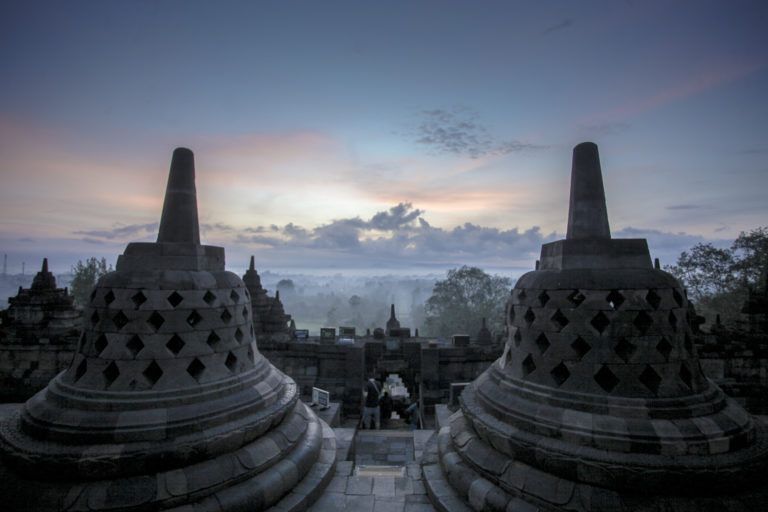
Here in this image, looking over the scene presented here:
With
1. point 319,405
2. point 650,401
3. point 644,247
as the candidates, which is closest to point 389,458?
point 319,405

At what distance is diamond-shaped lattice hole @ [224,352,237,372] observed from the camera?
507 cm

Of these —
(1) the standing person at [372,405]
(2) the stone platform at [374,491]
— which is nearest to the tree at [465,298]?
(1) the standing person at [372,405]

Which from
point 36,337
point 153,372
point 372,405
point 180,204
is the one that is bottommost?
point 372,405

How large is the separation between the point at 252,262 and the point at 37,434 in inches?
598

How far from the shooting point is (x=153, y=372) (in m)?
4.54

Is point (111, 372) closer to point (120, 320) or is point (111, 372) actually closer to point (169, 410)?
point (120, 320)

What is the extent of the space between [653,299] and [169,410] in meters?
5.65

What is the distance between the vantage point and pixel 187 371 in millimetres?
4621

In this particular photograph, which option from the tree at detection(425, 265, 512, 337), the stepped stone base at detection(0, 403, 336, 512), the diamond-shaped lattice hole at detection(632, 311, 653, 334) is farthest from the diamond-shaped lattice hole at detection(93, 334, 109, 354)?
the tree at detection(425, 265, 512, 337)

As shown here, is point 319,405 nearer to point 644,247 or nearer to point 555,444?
point 555,444

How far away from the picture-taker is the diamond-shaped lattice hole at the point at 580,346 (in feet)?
14.1

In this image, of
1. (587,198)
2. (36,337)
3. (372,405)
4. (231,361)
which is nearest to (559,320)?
(587,198)

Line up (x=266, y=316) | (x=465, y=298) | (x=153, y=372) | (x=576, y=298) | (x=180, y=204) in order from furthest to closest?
(x=465, y=298)
(x=266, y=316)
(x=180, y=204)
(x=153, y=372)
(x=576, y=298)

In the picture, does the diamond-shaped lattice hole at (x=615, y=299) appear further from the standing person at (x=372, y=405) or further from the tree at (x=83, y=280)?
the tree at (x=83, y=280)
